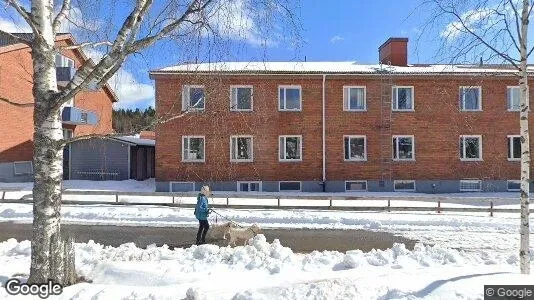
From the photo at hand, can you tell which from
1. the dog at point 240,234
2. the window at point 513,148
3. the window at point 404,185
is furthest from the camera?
the window at point 513,148

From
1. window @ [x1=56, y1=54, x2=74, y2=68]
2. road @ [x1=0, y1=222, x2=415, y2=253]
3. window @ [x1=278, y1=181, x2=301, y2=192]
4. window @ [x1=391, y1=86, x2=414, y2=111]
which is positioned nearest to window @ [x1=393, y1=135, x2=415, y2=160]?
window @ [x1=391, y1=86, x2=414, y2=111]

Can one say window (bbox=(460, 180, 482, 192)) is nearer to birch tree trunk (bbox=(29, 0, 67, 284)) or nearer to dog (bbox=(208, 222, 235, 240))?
dog (bbox=(208, 222, 235, 240))

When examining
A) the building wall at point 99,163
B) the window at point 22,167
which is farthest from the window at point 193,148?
the window at point 22,167

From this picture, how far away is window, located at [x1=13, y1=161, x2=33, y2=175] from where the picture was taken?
92.9 feet

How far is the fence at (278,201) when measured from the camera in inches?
688

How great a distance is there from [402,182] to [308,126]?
632cm

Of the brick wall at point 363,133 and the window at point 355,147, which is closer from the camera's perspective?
the brick wall at point 363,133

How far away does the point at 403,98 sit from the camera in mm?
25125

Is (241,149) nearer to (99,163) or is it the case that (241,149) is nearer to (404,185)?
(404,185)

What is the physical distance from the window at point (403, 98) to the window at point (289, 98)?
5542mm

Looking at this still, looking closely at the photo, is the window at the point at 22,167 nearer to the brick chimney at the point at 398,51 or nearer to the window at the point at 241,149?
the window at the point at 241,149

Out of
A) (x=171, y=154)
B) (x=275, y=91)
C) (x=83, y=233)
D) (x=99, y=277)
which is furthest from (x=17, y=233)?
(x=275, y=91)

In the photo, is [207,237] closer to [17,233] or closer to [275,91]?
[17,233]

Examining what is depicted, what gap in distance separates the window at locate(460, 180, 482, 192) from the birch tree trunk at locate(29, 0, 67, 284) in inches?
921
